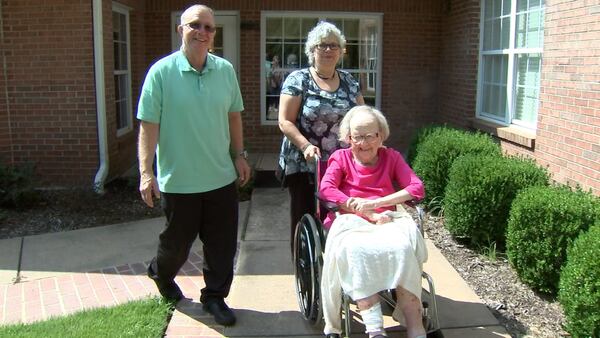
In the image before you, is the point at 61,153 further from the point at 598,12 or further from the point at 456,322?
the point at 598,12

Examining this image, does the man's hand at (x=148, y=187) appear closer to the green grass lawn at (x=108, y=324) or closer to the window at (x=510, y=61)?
the green grass lawn at (x=108, y=324)

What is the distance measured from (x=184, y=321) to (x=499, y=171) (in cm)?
288

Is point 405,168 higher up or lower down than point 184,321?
higher up

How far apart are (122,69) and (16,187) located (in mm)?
2744

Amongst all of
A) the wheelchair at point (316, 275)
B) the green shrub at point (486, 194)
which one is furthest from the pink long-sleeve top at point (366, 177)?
the green shrub at point (486, 194)

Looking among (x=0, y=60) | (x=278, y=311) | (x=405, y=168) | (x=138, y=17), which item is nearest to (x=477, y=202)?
(x=405, y=168)

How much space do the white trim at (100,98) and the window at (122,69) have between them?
0.95 m

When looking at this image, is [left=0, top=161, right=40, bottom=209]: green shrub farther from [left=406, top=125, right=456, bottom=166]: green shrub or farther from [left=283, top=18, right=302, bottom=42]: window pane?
[left=283, top=18, right=302, bottom=42]: window pane

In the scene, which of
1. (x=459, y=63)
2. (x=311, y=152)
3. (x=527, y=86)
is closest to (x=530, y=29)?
(x=527, y=86)

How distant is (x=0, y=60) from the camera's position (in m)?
6.52

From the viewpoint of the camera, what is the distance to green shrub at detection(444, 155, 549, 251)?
4824 millimetres

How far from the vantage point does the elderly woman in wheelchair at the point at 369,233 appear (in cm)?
297

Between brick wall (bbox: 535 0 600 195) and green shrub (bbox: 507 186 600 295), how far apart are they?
2.59 feet

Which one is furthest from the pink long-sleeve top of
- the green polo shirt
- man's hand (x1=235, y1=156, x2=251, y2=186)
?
the green polo shirt
